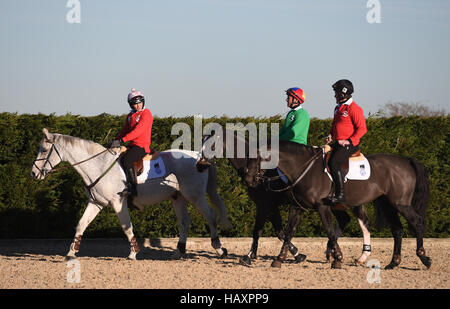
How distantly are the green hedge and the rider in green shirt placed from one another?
2.31 m

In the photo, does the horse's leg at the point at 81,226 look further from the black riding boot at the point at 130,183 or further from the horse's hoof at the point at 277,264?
the horse's hoof at the point at 277,264

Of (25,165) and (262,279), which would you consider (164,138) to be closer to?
(25,165)

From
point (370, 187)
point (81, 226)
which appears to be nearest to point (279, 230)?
point (370, 187)

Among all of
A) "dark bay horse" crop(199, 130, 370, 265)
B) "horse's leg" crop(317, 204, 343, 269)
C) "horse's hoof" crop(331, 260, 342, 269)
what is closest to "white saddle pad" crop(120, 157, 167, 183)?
"dark bay horse" crop(199, 130, 370, 265)

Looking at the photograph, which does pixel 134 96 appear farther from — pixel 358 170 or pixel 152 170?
pixel 358 170

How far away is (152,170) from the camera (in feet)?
33.3

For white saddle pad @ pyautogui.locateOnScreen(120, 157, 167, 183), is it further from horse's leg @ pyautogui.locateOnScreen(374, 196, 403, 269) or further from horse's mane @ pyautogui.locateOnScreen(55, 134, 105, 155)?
horse's leg @ pyautogui.locateOnScreen(374, 196, 403, 269)

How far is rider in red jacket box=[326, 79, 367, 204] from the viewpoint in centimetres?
938

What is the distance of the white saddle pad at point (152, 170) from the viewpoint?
10.1 metres

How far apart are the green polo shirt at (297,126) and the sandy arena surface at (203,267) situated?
193 centimetres

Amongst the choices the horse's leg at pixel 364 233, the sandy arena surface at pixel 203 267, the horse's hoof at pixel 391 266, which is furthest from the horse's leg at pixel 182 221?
the horse's hoof at pixel 391 266
